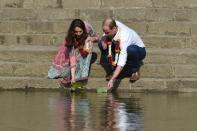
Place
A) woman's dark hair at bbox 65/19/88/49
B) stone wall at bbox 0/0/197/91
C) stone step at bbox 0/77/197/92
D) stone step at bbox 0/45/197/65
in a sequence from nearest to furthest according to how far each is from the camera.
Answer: stone step at bbox 0/77/197/92 → woman's dark hair at bbox 65/19/88/49 → stone wall at bbox 0/0/197/91 → stone step at bbox 0/45/197/65

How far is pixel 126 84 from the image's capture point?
475 inches

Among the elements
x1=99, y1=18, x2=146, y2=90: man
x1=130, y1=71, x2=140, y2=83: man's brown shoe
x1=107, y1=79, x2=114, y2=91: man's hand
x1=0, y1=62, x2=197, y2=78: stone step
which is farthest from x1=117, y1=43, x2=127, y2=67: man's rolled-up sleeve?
x1=0, y1=62, x2=197, y2=78: stone step

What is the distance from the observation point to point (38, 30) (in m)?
14.8

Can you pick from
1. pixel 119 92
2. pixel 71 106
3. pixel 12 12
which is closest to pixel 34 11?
pixel 12 12

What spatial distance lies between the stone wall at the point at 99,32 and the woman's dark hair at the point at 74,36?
519 millimetres

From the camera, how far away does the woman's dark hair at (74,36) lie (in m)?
12.1

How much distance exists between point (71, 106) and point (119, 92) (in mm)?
1965

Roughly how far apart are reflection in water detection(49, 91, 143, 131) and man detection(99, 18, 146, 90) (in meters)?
0.59

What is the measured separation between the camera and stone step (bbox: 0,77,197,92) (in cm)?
1198

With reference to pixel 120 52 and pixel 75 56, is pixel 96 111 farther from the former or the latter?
pixel 75 56

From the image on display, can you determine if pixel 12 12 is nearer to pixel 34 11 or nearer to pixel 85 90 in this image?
pixel 34 11

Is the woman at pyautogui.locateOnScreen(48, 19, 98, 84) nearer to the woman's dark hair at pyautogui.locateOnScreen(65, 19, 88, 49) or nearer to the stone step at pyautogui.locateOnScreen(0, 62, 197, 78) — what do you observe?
the woman's dark hair at pyautogui.locateOnScreen(65, 19, 88, 49)

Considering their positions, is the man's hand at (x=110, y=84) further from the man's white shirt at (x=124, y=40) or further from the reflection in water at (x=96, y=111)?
the man's white shirt at (x=124, y=40)

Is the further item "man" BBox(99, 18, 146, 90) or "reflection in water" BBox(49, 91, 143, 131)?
"man" BBox(99, 18, 146, 90)
